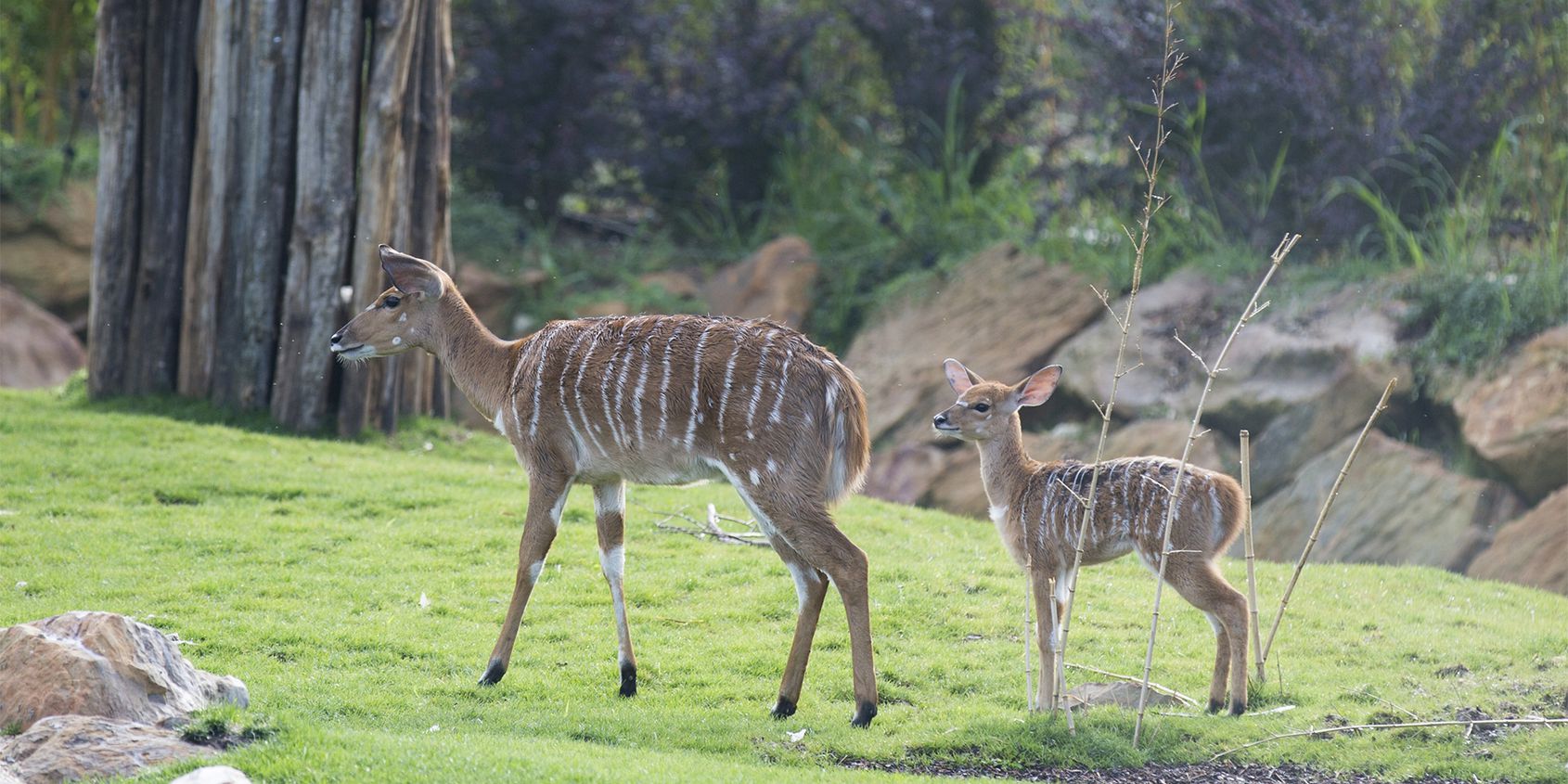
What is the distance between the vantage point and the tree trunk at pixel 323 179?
11578 mm

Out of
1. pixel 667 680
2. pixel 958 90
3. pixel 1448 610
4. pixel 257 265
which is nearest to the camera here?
pixel 667 680

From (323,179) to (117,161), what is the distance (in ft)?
5.74

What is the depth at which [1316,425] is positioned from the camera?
11797 mm

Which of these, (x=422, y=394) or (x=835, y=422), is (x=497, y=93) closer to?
(x=422, y=394)

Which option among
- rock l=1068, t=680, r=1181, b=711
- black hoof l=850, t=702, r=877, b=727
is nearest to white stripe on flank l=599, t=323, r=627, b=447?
black hoof l=850, t=702, r=877, b=727

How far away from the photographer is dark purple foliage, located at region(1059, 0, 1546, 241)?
1355cm

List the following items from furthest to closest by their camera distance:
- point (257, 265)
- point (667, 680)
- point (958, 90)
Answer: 1. point (958, 90)
2. point (257, 265)
3. point (667, 680)

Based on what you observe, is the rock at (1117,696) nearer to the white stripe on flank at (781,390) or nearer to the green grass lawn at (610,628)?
the green grass lawn at (610,628)

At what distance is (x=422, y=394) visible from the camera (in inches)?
506

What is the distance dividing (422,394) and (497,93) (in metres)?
5.11

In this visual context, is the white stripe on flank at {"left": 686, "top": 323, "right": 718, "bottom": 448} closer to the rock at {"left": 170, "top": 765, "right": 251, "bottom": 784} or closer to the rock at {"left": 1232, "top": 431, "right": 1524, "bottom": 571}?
the rock at {"left": 170, "top": 765, "right": 251, "bottom": 784}

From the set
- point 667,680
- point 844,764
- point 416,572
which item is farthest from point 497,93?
point 844,764

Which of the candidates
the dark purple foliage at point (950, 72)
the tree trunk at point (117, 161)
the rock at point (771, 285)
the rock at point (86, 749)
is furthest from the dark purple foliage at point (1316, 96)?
the rock at point (86, 749)

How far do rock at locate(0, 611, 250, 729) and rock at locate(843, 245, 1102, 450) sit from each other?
8.10 metres
